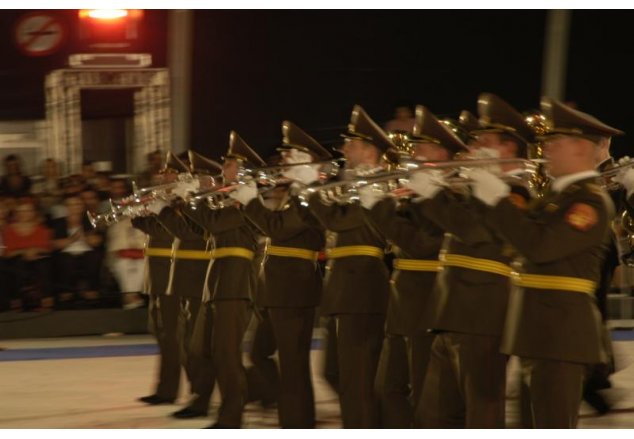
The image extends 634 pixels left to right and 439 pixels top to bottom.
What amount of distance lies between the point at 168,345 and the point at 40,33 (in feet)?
21.7

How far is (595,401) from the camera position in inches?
287

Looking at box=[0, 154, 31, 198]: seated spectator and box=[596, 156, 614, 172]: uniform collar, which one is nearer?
box=[596, 156, 614, 172]: uniform collar

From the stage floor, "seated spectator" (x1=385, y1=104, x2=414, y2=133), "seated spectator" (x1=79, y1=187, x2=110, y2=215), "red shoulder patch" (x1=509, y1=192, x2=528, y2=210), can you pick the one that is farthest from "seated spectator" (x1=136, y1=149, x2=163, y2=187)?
"red shoulder patch" (x1=509, y1=192, x2=528, y2=210)

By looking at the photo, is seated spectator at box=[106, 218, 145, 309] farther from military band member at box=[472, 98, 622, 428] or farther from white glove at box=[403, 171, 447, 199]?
military band member at box=[472, 98, 622, 428]

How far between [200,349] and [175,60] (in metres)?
6.70

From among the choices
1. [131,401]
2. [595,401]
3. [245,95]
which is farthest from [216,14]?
[595,401]

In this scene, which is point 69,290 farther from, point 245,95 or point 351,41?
point 351,41

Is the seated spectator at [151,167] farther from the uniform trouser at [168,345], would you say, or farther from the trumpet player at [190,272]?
the trumpet player at [190,272]

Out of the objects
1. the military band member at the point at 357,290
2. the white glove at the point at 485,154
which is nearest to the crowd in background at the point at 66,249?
the military band member at the point at 357,290

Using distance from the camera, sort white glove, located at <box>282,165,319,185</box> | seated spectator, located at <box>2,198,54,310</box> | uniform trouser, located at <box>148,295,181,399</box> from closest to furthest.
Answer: white glove, located at <box>282,165,319,185</box> < uniform trouser, located at <box>148,295,181,399</box> < seated spectator, located at <box>2,198,54,310</box>

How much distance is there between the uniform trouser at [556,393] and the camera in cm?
461

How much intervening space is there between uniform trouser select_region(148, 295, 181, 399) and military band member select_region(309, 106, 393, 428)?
208cm

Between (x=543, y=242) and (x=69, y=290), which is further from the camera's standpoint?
(x=69, y=290)

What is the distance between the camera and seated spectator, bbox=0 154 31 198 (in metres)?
11.9
